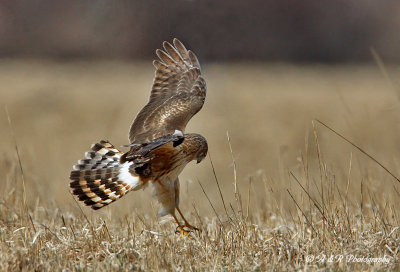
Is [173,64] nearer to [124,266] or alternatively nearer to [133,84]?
[124,266]

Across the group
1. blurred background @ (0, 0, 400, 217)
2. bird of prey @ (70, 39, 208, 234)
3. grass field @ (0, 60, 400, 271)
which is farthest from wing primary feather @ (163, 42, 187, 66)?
blurred background @ (0, 0, 400, 217)

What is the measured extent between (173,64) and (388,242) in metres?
3.51

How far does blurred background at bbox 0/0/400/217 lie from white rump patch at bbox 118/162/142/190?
1.25m

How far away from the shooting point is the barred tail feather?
211 inches

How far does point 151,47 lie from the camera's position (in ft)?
90.0

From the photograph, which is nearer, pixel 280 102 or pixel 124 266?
pixel 124 266

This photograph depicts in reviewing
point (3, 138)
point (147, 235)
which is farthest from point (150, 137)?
point (3, 138)

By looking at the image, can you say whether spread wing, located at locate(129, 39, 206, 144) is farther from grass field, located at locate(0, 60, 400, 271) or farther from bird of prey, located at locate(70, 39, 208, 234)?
grass field, located at locate(0, 60, 400, 271)

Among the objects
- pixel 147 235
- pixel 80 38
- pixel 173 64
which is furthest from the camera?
pixel 80 38

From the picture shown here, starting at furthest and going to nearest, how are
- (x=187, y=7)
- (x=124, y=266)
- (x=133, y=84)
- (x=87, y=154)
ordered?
1. (x=187, y=7)
2. (x=133, y=84)
3. (x=87, y=154)
4. (x=124, y=266)

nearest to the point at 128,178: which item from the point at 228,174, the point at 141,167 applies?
the point at 141,167

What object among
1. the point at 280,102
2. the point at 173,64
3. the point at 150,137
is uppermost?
the point at 173,64

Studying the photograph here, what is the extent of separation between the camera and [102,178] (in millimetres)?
5480

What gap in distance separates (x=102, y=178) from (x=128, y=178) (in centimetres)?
23
